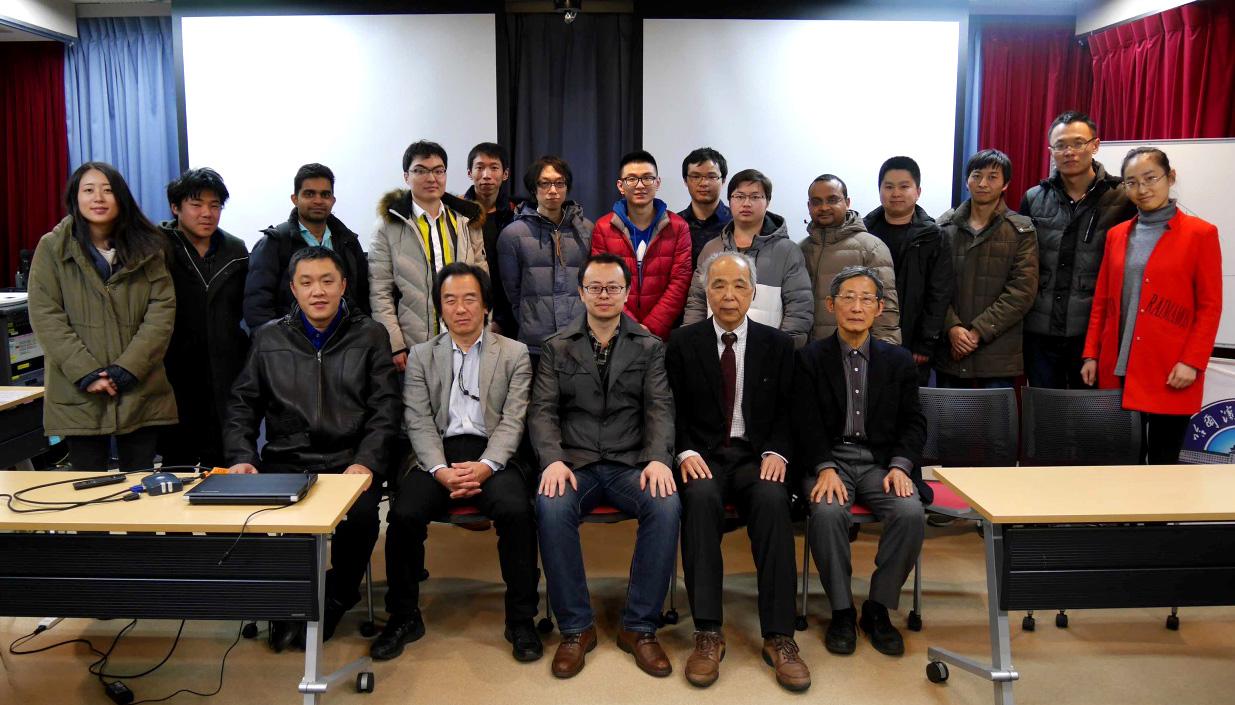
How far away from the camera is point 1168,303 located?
3270 millimetres

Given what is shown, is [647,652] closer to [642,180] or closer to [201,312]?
[642,180]

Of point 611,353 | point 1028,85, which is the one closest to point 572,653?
point 611,353

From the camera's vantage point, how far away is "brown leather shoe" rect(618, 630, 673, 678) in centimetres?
261

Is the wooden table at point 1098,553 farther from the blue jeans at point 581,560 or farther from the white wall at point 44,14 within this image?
the white wall at point 44,14

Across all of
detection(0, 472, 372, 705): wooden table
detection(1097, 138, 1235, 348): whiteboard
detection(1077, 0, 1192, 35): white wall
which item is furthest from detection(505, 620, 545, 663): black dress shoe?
detection(1077, 0, 1192, 35): white wall

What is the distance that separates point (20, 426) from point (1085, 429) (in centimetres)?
403

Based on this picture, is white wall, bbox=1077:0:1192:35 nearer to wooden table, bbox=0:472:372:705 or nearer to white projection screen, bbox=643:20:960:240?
white projection screen, bbox=643:20:960:240

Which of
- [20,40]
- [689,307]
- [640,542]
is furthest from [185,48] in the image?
[640,542]

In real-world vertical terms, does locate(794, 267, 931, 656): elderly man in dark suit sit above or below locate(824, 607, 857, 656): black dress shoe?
above

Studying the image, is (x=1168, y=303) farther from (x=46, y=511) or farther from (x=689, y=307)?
(x=46, y=511)

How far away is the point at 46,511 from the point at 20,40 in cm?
442

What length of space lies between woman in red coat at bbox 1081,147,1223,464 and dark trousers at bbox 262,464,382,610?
283cm

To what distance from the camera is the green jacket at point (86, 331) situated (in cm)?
294

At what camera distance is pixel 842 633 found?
2771mm
